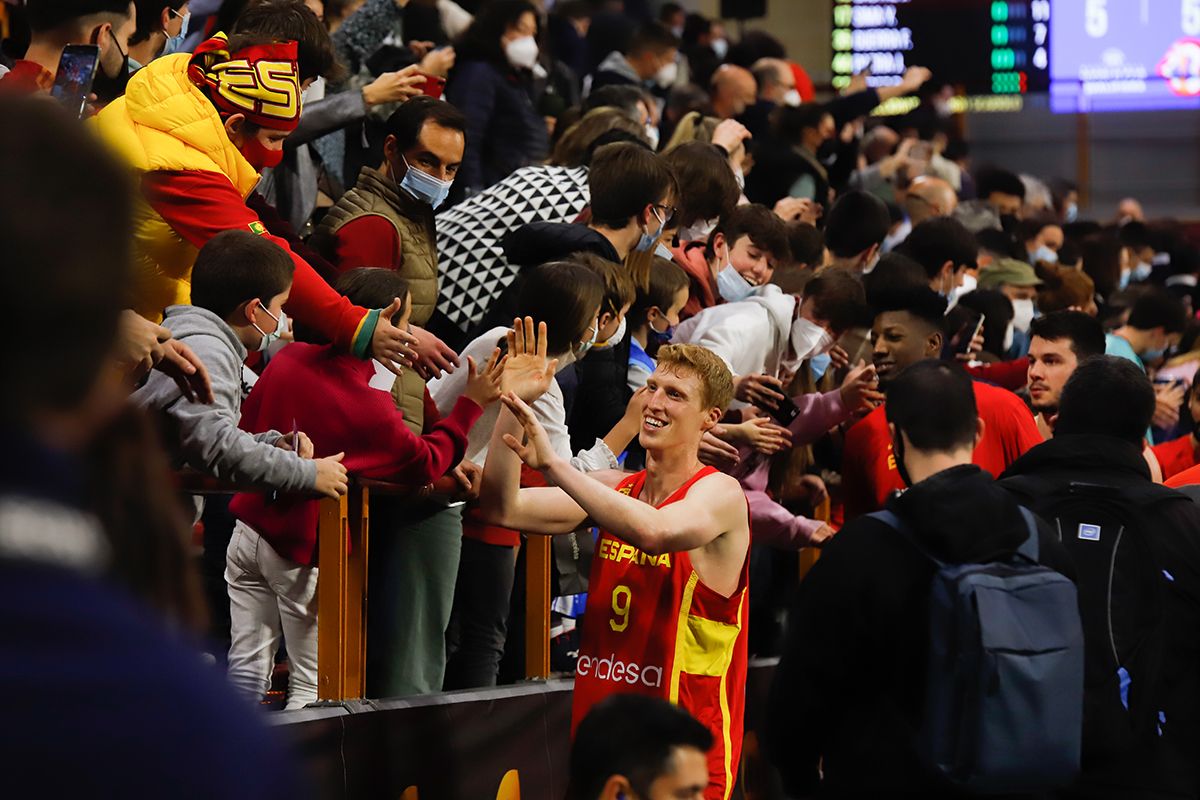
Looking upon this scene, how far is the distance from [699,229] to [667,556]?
3.07 metres

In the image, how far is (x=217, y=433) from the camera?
177 inches

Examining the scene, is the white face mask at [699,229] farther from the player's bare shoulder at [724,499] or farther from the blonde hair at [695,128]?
the player's bare shoulder at [724,499]

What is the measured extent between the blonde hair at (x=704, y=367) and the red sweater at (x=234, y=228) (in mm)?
851

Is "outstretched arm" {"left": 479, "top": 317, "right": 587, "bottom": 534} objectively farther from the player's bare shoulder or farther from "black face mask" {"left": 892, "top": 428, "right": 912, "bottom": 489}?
"black face mask" {"left": 892, "top": 428, "right": 912, "bottom": 489}

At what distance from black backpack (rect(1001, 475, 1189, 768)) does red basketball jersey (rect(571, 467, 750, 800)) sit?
0.92 m

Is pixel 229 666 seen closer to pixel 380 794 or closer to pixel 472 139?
pixel 380 794

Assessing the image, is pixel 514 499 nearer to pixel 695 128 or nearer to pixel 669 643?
pixel 669 643

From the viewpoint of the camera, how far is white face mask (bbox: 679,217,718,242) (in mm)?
7793

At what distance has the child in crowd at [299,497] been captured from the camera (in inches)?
197

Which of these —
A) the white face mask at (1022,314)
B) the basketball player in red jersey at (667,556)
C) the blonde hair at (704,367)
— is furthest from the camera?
the white face mask at (1022,314)

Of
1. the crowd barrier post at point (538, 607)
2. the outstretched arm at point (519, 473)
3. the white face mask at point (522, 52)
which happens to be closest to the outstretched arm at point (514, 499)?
the outstretched arm at point (519, 473)

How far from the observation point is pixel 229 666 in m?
5.07

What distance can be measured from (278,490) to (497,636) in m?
1.45

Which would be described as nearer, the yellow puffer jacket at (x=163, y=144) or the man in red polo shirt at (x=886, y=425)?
the yellow puffer jacket at (x=163, y=144)
